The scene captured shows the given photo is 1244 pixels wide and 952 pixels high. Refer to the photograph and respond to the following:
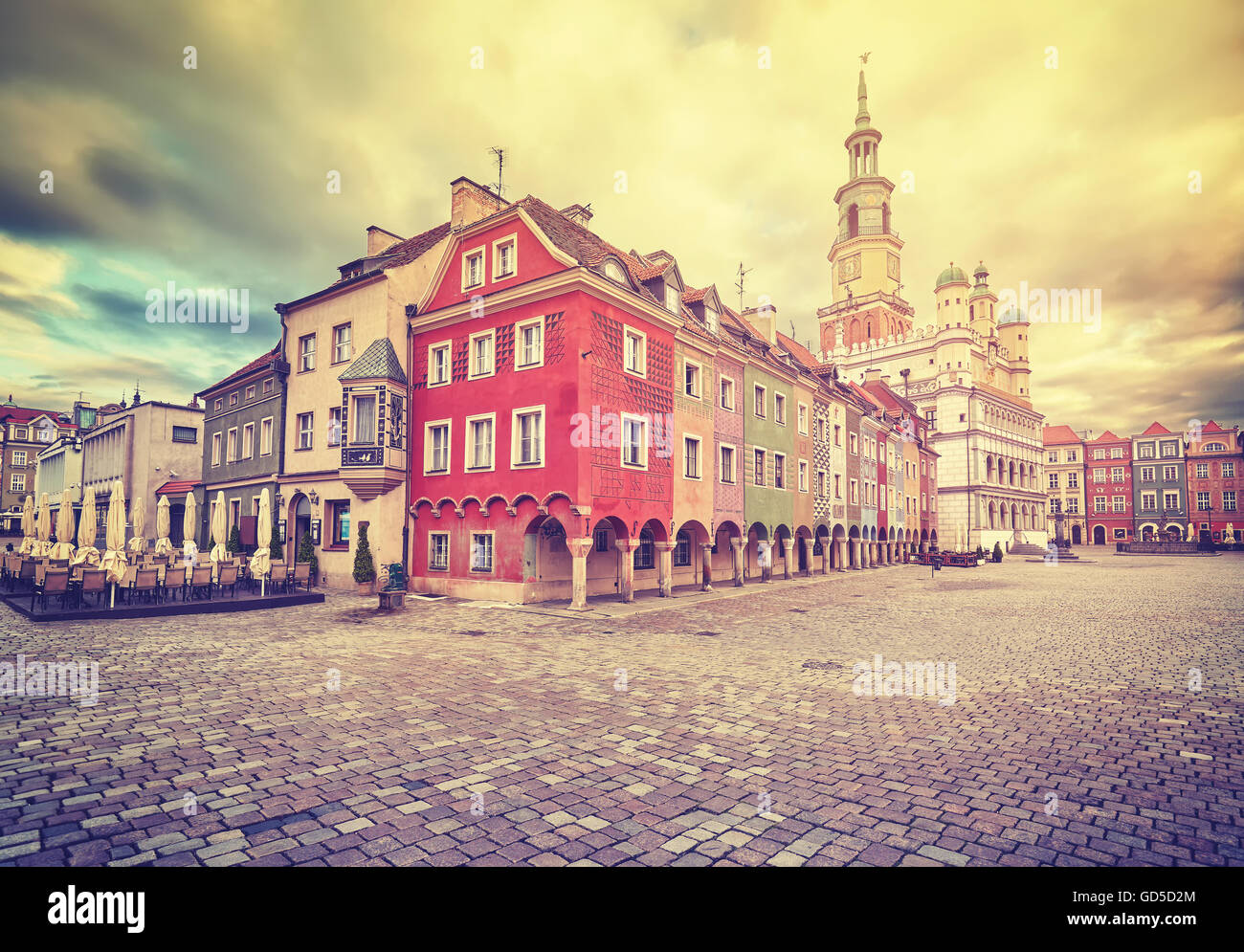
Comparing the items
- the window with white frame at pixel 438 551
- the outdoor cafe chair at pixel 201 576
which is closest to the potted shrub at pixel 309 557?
the window with white frame at pixel 438 551

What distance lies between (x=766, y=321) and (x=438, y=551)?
937 inches

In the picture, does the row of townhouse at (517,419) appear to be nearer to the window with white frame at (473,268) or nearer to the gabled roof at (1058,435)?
the window with white frame at (473,268)

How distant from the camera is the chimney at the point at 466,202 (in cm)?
2403

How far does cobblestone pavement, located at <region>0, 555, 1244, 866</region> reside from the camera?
14.0ft

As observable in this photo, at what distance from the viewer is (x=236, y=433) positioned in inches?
1226

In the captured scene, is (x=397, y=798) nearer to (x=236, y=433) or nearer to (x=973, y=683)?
(x=973, y=683)

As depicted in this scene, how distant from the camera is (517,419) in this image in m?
20.3

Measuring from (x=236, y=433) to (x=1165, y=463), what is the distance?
387ft

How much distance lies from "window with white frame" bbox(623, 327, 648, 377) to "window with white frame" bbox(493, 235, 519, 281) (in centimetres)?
455

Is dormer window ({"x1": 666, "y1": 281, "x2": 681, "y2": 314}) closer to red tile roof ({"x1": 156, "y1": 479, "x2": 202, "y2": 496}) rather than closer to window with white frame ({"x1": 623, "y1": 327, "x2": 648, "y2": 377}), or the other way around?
window with white frame ({"x1": 623, "y1": 327, "x2": 648, "y2": 377})

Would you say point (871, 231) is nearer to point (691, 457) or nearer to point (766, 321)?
point (766, 321)

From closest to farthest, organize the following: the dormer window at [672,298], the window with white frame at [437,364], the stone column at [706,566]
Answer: the window with white frame at [437,364] → the dormer window at [672,298] → the stone column at [706,566]

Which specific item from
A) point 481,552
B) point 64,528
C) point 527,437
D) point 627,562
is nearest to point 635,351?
point 527,437

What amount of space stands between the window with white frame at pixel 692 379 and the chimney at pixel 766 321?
12.7 meters
